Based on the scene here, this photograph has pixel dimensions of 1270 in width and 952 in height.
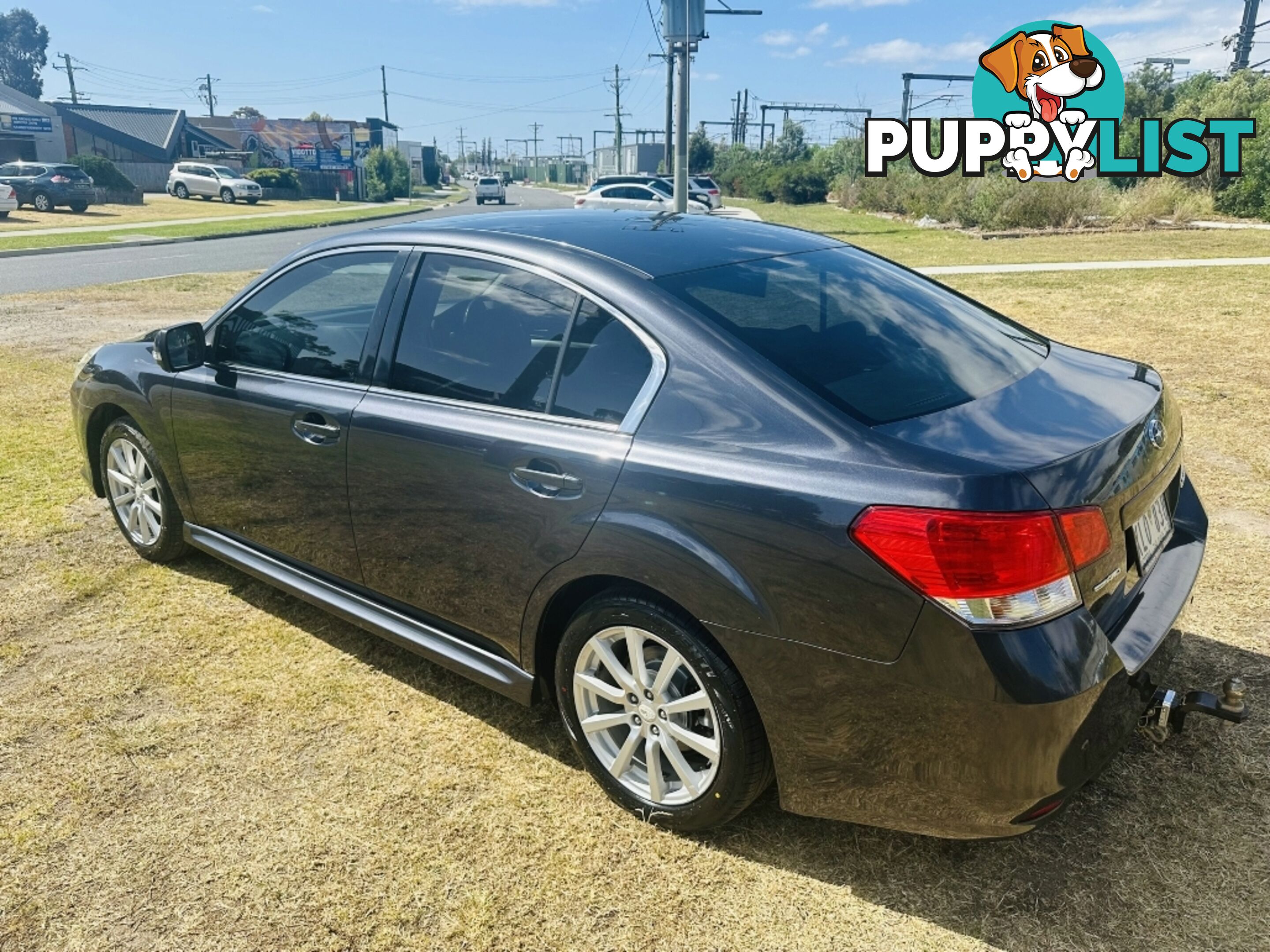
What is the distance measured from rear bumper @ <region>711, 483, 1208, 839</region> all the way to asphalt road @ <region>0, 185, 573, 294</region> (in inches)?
446

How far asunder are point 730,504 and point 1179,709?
1265mm

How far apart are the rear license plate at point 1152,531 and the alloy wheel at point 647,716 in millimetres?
1196

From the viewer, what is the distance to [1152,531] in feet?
8.78

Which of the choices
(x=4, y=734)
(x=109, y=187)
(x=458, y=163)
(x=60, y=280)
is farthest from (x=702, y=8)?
(x=458, y=163)

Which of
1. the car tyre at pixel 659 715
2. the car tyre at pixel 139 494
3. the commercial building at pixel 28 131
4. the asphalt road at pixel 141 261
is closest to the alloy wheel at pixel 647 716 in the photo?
the car tyre at pixel 659 715

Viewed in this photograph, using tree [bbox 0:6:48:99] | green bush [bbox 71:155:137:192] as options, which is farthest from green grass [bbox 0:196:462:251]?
tree [bbox 0:6:48:99]

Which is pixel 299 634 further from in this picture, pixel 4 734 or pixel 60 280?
pixel 60 280

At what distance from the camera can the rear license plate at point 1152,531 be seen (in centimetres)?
256

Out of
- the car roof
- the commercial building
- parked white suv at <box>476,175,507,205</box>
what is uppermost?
the commercial building

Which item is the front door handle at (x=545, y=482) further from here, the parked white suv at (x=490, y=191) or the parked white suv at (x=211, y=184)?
the parked white suv at (x=490, y=191)

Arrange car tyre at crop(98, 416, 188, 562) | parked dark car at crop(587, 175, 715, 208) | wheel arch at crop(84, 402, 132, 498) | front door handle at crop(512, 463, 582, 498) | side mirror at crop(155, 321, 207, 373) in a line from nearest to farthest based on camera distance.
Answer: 1. front door handle at crop(512, 463, 582, 498)
2. side mirror at crop(155, 321, 207, 373)
3. car tyre at crop(98, 416, 188, 562)
4. wheel arch at crop(84, 402, 132, 498)
5. parked dark car at crop(587, 175, 715, 208)

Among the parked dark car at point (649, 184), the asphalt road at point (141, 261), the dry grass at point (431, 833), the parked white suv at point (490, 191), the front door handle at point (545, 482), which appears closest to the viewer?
the dry grass at point (431, 833)

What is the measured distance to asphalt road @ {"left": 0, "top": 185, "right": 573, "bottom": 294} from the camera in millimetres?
16672

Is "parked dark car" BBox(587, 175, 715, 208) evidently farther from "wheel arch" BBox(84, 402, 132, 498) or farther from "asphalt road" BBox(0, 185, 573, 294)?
"wheel arch" BBox(84, 402, 132, 498)
